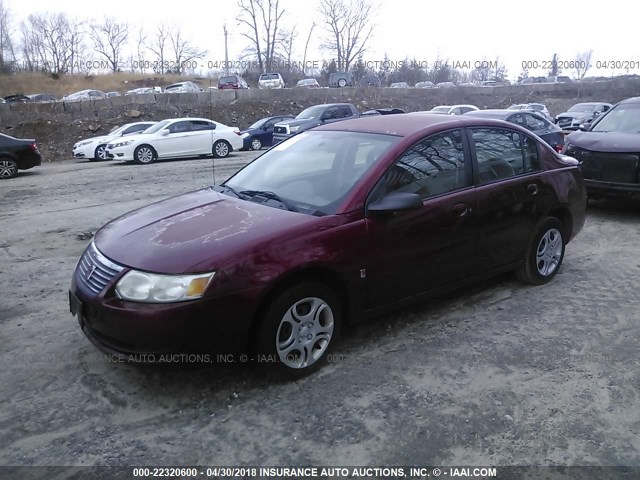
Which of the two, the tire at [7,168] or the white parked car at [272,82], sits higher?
the white parked car at [272,82]

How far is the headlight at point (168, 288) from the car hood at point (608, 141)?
22.3 feet

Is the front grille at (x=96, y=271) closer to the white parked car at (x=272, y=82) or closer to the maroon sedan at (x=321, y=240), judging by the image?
the maroon sedan at (x=321, y=240)

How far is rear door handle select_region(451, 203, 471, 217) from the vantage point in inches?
159

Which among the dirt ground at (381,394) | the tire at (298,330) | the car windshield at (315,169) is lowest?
the dirt ground at (381,394)

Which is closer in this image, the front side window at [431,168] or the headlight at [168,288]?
the headlight at [168,288]

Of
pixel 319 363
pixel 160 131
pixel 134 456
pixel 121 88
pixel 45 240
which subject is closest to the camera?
pixel 134 456

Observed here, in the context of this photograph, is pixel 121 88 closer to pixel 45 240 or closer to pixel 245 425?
pixel 45 240

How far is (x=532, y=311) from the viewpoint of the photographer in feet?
14.6

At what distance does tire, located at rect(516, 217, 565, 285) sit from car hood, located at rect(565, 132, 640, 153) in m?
3.19

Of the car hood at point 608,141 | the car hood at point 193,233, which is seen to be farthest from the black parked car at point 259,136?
the car hood at point 193,233

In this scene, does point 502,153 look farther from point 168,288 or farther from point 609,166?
point 609,166

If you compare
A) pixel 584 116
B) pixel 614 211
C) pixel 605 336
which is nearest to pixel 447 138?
pixel 605 336

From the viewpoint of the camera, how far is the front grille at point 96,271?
3166mm

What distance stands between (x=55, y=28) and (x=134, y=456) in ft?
296
